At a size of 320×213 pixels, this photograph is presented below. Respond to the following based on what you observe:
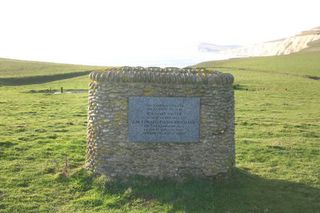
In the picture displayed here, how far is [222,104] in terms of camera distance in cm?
1667

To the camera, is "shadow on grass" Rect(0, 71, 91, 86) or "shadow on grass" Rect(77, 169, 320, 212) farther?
"shadow on grass" Rect(0, 71, 91, 86)

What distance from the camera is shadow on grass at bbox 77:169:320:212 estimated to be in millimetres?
14969

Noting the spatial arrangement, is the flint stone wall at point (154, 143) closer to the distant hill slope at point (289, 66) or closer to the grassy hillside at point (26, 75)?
the grassy hillside at point (26, 75)

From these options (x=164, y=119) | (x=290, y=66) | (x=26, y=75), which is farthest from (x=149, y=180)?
(x=290, y=66)

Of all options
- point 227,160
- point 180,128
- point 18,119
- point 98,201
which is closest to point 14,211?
point 98,201

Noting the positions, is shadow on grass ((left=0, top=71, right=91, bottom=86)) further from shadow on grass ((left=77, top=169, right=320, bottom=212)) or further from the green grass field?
shadow on grass ((left=77, top=169, right=320, bottom=212))

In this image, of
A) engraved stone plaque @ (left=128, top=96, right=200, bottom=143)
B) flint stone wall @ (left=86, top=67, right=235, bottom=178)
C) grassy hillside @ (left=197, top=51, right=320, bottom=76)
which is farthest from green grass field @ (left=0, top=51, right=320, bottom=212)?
grassy hillside @ (left=197, top=51, right=320, bottom=76)

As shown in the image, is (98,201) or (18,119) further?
(18,119)

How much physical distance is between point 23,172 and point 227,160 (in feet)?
24.5

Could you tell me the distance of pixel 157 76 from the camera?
53.4 feet

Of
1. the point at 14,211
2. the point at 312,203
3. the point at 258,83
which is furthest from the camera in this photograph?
the point at 258,83

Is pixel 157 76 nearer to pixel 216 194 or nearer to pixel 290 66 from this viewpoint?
pixel 216 194

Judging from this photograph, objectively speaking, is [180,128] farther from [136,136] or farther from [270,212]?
[270,212]

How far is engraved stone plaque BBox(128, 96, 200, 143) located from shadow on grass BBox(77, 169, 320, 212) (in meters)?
1.52
